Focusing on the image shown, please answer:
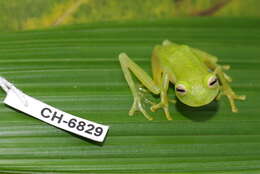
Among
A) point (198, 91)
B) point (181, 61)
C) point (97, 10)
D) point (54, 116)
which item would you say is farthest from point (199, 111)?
point (97, 10)

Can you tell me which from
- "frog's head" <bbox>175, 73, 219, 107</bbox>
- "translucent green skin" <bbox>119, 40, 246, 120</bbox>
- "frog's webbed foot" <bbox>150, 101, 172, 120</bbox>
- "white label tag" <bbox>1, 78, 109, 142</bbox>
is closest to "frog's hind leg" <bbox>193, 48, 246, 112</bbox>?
"translucent green skin" <bbox>119, 40, 246, 120</bbox>

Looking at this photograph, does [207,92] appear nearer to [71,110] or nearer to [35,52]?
[71,110]

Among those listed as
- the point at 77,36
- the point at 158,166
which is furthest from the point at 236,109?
the point at 77,36

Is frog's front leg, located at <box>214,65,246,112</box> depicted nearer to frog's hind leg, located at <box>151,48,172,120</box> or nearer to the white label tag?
frog's hind leg, located at <box>151,48,172,120</box>

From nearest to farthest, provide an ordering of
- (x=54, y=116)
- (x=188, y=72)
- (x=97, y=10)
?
(x=54, y=116) < (x=188, y=72) < (x=97, y=10)

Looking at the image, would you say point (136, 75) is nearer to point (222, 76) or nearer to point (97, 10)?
point (222, 76)
